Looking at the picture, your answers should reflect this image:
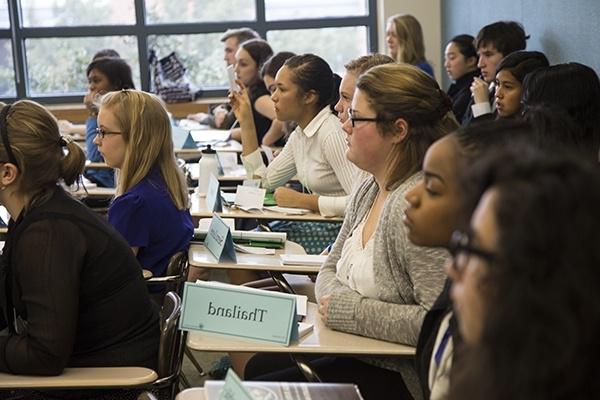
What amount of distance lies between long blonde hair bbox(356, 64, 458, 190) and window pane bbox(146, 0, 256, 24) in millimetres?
6633

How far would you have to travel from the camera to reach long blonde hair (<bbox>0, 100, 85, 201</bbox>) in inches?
92.4

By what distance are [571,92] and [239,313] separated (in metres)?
1.58

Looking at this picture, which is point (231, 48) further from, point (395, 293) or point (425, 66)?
point (395, 293)

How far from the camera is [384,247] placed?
2.36 metres

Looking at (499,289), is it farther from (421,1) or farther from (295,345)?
(421,1)

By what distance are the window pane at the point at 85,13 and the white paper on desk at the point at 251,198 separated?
17.0ft

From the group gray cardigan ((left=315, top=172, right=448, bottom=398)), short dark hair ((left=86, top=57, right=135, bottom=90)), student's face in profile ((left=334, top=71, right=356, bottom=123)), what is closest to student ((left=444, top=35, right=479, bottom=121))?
short dark hair ((left=86, top=57, right=135, bottom=90))

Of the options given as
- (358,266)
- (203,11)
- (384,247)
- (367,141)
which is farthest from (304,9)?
(384,247)

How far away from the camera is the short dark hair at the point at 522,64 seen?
4344 millimetres

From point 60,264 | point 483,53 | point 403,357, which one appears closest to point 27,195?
point 60,264

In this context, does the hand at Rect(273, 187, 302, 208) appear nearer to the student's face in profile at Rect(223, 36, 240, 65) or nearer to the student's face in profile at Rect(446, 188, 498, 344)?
the student's face in profile at Rect(446, 188, 498, 344)

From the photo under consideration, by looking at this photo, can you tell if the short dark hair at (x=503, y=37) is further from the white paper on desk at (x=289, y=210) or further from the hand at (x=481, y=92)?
the white paper on desk at (x=289, y=210)

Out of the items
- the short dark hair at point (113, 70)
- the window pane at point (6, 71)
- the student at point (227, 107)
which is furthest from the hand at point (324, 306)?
the window pane at point (6, 71)

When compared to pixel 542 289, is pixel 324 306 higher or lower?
lower
